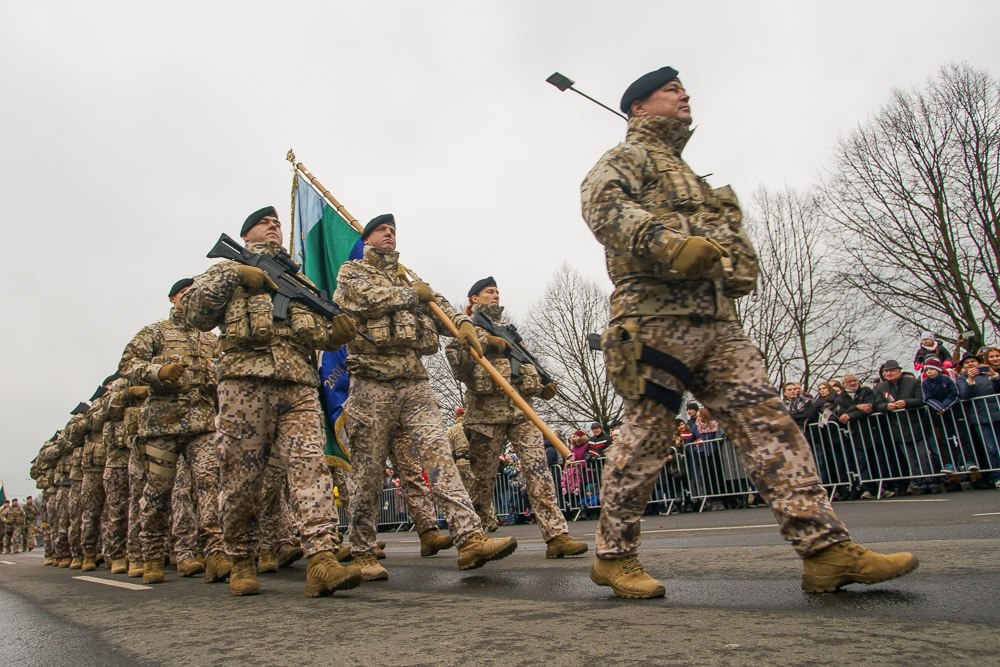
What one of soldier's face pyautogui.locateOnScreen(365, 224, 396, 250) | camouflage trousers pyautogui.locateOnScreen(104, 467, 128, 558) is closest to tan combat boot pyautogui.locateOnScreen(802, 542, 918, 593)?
soldier's face pyautogui.locateOnScreen(365, 224, 396, 250)

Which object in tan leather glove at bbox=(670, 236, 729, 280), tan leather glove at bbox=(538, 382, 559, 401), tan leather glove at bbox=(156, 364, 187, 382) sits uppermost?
tan leather glove at bbox=(156, 364, 187, 382)

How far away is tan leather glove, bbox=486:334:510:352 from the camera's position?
711 cm

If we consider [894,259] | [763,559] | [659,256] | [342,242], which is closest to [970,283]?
[894,259]

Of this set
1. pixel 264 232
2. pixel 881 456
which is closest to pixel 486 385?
pixel 264 232

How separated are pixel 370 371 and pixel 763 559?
2.97 metres

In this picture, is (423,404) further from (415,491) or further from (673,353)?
(673,353)

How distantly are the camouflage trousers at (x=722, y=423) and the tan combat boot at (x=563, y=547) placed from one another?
241 cm

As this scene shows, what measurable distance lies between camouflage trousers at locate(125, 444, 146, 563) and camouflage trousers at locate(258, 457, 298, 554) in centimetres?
128

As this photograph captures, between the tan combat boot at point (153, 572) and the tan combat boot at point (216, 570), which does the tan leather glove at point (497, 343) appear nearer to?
the tan combat boot at point (216, 570)

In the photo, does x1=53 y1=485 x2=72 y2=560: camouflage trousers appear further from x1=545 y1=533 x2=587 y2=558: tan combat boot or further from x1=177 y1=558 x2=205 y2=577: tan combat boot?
x1=545 y1=533 x2=587 y2=558: tan combat boot

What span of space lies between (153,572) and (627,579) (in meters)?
5.05

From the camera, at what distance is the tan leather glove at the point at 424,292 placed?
20.5 feet

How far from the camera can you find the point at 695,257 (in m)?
2.97

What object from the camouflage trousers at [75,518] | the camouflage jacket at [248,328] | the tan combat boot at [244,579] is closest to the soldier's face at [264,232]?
the camouflage jacket at [248,328]
